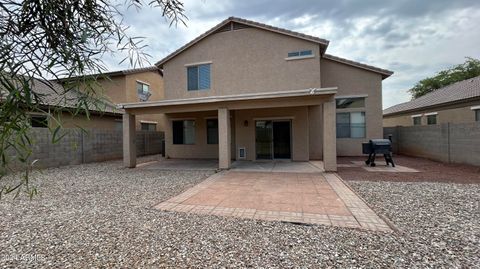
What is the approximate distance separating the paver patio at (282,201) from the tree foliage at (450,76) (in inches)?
1371

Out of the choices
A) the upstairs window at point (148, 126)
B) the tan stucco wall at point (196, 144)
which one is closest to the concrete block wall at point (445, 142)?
the tan stucco wall at point (196, 144)

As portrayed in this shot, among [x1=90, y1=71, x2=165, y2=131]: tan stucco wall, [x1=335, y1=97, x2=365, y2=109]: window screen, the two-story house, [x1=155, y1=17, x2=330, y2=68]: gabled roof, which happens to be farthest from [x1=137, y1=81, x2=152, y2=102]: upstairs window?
[x1=335, y1=97, x2=365, y2=109]: window screen

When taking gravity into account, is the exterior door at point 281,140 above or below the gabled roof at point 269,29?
below

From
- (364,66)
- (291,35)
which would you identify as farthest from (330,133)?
(364,66)

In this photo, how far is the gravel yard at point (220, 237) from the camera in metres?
2.95

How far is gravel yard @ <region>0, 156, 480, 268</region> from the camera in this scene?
2953 mm

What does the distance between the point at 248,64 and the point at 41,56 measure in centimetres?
1181

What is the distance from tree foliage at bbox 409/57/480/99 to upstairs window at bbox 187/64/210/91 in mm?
34817

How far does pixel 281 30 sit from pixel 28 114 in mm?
12551

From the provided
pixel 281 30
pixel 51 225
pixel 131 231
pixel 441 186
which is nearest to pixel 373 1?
pixel 281 30

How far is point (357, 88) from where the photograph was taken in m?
13.7

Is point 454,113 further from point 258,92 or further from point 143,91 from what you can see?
point 143,91

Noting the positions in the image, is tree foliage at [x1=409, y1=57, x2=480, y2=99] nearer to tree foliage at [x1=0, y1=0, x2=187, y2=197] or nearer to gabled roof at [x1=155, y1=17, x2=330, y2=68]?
gabled roof at [x1=155, y1=17, x2=330, y2=68]

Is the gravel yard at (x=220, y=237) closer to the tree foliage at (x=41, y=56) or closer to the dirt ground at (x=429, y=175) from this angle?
the dirt ground at (x=429, y=175)
